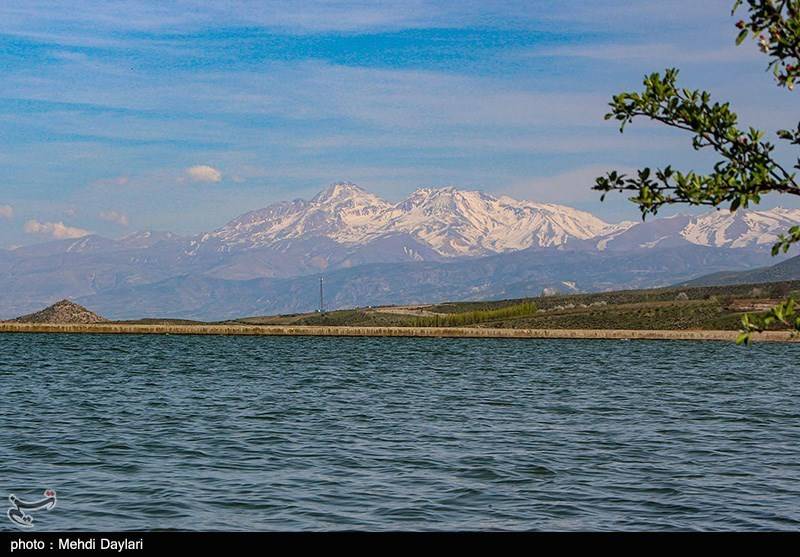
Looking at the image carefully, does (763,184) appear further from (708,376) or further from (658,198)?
(708,376)

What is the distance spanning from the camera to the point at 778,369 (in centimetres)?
9775

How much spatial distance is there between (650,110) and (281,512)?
50.0 feet

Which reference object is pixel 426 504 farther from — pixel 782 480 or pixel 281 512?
pixel 782 480

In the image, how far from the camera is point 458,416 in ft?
161

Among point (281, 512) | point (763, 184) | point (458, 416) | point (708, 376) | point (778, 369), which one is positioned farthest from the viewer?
point (778, 369)

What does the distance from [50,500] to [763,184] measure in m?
20.0

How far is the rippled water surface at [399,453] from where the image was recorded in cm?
2609

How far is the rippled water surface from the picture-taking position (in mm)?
26094

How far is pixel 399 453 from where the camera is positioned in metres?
36.1

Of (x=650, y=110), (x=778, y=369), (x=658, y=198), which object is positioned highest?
(x=650, y=110)
